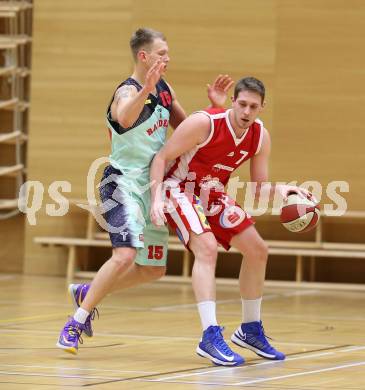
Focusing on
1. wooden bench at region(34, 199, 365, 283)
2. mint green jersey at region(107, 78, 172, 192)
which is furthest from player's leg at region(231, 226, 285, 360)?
wooden bench at region(34, 199, 365, 283)

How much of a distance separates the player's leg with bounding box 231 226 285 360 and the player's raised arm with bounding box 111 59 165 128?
78 cm

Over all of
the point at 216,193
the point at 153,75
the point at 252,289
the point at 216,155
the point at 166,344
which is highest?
the point at 153,75

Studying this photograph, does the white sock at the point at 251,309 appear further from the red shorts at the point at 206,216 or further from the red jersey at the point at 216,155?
the red jersey at the point at 216,155

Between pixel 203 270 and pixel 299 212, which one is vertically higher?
pixel 299 212

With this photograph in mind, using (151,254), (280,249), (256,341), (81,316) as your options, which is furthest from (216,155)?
(280,249)

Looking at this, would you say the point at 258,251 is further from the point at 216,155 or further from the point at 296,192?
the point at 216,155

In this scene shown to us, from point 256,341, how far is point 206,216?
2.18 ft

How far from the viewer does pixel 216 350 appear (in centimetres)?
481

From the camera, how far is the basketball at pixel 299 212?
504cm

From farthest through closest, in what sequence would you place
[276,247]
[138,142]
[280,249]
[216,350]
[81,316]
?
1. [276,247]
2. [280,249]
3. [138,142]
4. [81,316]
5. [216,350]

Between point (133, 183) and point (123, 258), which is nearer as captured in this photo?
point (123, 258)

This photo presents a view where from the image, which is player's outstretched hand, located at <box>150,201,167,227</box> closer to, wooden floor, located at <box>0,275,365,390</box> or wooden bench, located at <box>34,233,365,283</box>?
wooden floor, located at <box>0,275,365,390</box>

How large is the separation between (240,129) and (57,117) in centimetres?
612

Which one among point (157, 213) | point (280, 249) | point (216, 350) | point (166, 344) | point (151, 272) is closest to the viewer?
point (216, 350)
